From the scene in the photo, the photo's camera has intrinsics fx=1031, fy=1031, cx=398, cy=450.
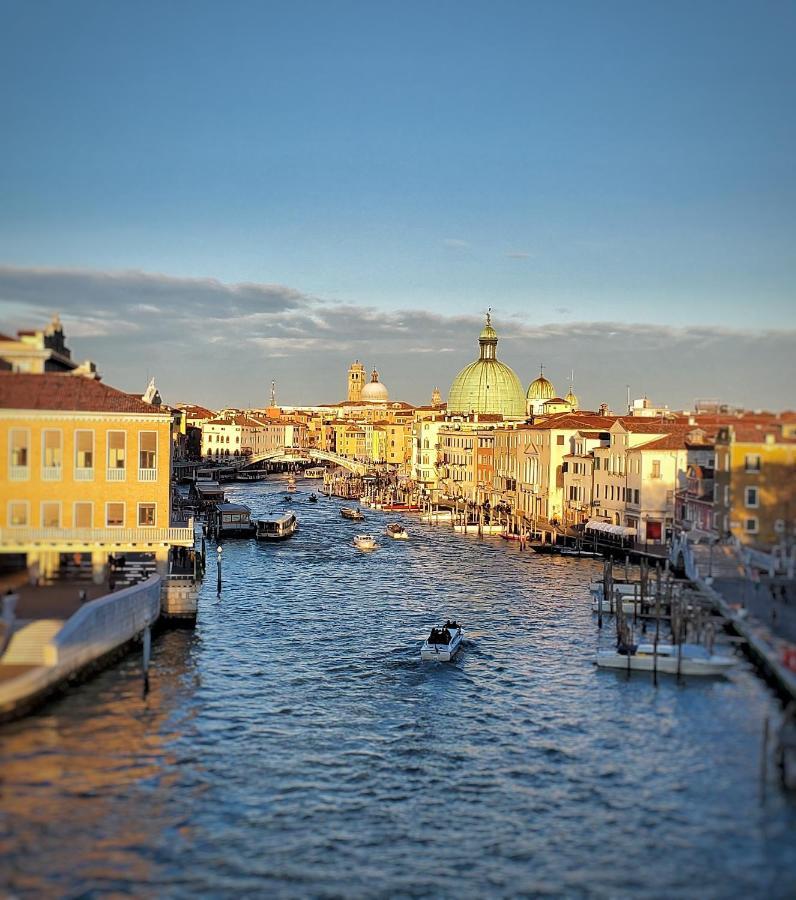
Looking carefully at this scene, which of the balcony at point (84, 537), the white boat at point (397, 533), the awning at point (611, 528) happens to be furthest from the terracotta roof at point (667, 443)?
the balcony at point (84, 537)

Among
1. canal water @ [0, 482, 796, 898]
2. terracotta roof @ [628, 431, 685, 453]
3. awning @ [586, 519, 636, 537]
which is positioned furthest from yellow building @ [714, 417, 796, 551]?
awning @ [586, 519, 636, 537]

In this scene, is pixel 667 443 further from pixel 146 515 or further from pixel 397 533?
pixel 146 515

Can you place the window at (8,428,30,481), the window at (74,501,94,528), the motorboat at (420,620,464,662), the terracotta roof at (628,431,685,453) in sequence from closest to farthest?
1. the motorboat at (420,620,464,662)
2. the window at (8,428,30,481)
3. the window at (74,501,94,528)
4. the terracotta roof at (628,431,685,453)

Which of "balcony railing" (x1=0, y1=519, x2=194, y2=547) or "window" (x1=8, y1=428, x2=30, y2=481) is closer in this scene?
"balcony railing" (x1=0, y1=519, x2=194, y2=547)

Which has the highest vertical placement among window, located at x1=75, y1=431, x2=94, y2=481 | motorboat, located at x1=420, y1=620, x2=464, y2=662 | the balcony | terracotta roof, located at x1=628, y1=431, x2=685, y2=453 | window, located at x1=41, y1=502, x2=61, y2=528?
terracotta roof, located at x1=628, y1=431, x2=685, y2=453

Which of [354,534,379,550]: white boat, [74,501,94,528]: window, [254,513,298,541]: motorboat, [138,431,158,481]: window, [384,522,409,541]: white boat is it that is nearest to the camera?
[74,501,94,528]: window

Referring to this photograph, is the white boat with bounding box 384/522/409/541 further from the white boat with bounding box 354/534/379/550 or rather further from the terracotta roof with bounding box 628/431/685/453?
the terracotta roof with bounding box 628/431/685/453

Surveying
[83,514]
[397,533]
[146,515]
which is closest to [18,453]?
[83,514]

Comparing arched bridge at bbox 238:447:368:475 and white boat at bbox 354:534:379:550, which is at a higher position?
arched bridge at bbox 238:447:368:475

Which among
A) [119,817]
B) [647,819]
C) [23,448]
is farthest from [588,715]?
[23,448]

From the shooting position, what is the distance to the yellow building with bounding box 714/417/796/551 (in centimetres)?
3381

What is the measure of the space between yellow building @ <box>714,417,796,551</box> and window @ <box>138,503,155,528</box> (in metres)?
19.7

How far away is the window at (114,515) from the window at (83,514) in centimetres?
42

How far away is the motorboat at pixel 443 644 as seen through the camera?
95.7ft
